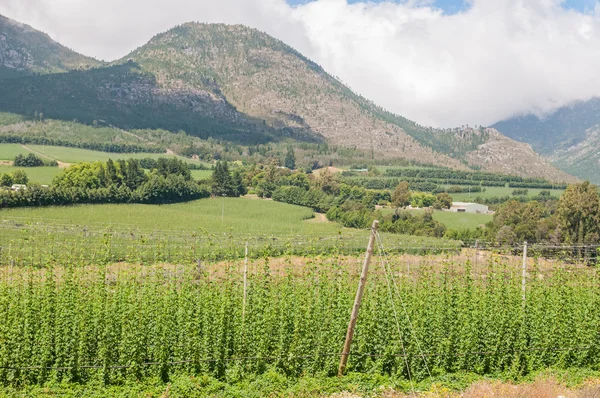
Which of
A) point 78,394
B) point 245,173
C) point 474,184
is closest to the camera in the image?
point 78,394

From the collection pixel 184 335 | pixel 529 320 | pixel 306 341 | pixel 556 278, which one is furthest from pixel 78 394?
pixel 556 278

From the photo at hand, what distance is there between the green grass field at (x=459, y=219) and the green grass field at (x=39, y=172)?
44.8 meters

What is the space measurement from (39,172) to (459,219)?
193ft

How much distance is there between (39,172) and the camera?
7881 centimetres

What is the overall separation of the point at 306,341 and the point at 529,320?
5.77m

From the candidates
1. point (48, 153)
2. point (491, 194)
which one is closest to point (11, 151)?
point (48, 153)

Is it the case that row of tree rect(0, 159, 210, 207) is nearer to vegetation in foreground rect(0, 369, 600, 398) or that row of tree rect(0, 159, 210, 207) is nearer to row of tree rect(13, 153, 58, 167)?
row of tree rect(13, 153, 58, 167)

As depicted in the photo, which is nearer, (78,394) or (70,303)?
(78,394)

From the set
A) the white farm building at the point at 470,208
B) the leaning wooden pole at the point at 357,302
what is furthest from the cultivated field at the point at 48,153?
the leaning wooden pole at the point at 357,302

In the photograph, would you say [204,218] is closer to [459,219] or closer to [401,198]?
[459,219]

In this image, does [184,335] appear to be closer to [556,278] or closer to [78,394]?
[78,394]

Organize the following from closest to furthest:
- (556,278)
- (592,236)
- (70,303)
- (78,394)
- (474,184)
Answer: (78,394), (70,303), (556,278), (592,236), (474,184)

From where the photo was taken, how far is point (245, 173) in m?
93.9

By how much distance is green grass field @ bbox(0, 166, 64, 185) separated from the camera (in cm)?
7194
